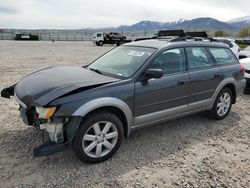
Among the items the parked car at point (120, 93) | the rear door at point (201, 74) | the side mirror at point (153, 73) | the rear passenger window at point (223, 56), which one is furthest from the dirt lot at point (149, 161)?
the rear passenger window at point (223, 56)

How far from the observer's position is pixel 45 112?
3207mm

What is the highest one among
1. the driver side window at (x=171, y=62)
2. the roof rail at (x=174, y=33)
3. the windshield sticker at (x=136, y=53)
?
the roof rail at (x=174, y=33)

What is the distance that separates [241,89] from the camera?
18.3 feet

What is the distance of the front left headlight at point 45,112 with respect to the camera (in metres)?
3.17

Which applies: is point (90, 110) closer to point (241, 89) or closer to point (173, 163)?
point (173, 163)

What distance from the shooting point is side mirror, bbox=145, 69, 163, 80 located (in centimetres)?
371

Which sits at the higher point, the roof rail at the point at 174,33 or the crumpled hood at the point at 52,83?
the roof rail at the point at 174,33

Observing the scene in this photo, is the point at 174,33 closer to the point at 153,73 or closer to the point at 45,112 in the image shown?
the point at 153,73

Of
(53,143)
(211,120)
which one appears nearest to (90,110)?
(53,143)

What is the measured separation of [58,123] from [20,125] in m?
1.76

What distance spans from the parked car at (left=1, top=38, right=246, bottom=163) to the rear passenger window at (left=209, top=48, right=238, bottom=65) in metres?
0.02

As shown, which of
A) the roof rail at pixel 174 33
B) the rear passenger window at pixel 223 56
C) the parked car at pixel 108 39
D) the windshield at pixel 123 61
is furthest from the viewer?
the parked car at pixel 108 39

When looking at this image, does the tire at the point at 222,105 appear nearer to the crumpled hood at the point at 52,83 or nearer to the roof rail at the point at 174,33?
the roof rail at the point at 174,33

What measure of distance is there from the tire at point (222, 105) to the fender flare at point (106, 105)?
2127 millimetres
